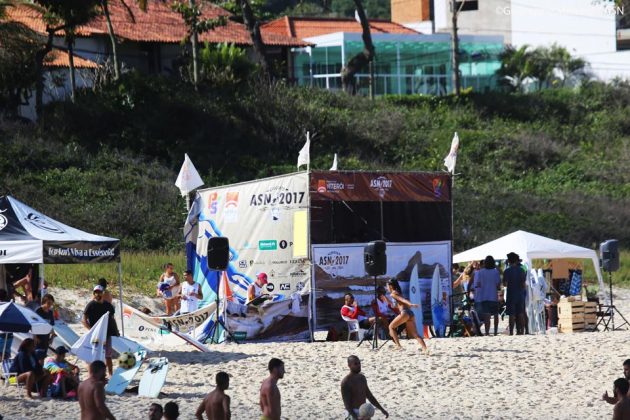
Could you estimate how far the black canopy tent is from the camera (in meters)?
16.8

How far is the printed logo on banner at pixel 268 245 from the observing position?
19.8m

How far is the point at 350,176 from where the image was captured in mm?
19625

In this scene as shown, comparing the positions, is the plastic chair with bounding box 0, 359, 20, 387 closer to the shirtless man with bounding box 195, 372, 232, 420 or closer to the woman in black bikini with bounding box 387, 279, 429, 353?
the shirtless man with bounding box 195, 372, 232, 420

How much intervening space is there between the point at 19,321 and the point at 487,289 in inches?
353

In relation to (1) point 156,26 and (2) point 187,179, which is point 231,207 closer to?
(2) point 187,179

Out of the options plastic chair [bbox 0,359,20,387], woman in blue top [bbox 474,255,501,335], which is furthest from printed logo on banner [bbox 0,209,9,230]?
woman in blue top [bbox 474,255,501,335]

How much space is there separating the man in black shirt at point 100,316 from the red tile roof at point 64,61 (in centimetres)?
2595

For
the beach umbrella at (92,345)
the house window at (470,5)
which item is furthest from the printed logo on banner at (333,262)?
the house window at (470,5)

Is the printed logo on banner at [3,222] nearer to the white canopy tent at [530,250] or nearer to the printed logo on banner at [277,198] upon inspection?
the printed logo on banner at [277,198]

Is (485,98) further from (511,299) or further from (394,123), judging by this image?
(511,299)

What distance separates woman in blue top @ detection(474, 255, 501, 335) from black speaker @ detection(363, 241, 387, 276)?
9.39 ft

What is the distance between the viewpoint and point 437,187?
20453 millimetres

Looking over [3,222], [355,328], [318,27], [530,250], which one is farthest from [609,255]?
[318,27]

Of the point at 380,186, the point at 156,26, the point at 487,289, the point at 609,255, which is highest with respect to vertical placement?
the point at 156,26
